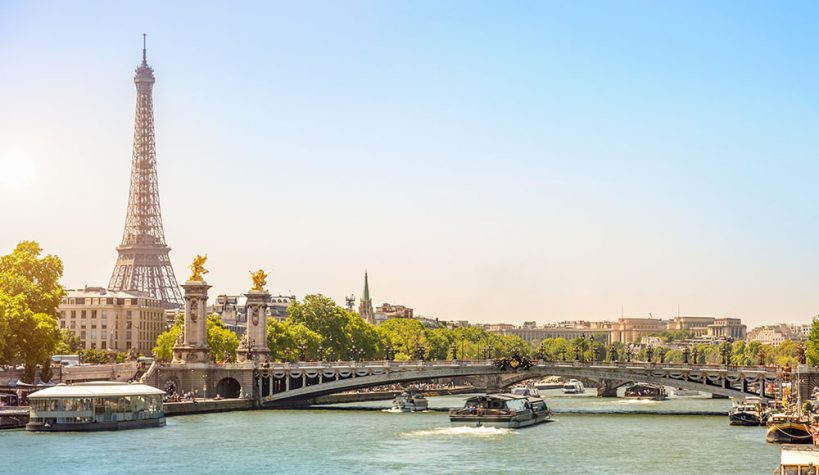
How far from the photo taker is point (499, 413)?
237ft

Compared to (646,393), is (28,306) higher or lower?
higher

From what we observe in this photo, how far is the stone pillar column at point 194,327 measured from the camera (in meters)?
86.7

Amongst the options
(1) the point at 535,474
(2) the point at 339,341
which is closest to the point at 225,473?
(1) the point at 535,474

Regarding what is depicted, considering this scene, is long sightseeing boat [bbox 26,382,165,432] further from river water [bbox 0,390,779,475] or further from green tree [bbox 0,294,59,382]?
Result: green tree [bbox 0,294,59,382]

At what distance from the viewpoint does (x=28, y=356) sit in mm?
75438

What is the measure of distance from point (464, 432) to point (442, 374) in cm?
1748

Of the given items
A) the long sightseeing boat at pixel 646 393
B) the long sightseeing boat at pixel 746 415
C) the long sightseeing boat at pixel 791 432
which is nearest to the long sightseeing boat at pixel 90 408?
the long sightseeing boat at pixel 746 415

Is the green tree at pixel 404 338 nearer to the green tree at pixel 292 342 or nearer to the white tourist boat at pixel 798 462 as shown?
the green tree at pixel 292 342

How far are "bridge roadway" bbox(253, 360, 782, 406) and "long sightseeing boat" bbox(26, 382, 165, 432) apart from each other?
60.6 feet

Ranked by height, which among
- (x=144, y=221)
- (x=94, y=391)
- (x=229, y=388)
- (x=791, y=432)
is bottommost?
(x=791, y=432)

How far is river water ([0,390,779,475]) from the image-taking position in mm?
52719

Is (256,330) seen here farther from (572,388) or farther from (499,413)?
(572,388)

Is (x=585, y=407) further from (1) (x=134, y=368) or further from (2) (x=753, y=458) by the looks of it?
(2) (x=753, y=458)

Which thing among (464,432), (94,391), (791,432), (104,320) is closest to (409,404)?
(464,432)
